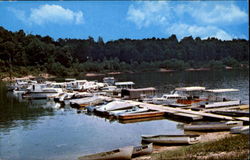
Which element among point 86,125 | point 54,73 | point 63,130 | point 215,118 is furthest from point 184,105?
point 54,73

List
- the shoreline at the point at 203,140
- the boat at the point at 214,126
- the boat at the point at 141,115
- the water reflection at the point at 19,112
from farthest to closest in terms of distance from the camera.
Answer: the boat at the point at 141,115, the water reflection at the point at 19,112, the boat at the point at 214,126, the shoreline at the point at 203,140

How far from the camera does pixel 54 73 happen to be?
87.1m

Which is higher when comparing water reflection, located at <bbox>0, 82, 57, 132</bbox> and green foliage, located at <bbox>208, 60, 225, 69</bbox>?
green foliage, located at <bbox>208, 60, 225, 69</bbox>

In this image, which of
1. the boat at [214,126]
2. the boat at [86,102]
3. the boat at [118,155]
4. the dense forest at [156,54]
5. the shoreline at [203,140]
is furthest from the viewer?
the dense forest at [156,54]

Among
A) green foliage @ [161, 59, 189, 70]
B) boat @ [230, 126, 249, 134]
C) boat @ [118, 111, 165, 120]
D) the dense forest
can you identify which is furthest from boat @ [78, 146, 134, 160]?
green foliage @ [161, 59, 189, 70]

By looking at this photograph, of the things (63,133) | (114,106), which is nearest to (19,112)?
(114,106)

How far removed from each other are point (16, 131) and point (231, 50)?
129 m

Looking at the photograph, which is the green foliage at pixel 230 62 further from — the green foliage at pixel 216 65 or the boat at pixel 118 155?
the boat at pixel 118 155

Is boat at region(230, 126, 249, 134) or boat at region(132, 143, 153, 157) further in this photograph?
boat at region(230, 126, 249, 134)

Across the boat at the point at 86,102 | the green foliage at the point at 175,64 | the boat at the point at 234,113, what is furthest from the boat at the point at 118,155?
the green foliage at the point at 175,64

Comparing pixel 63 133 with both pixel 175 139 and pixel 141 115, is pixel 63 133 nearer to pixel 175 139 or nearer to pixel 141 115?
pixel 141 115

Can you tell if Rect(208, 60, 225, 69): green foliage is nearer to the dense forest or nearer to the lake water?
the dense forest

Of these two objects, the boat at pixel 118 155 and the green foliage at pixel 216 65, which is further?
the green foliage at pixel 216 65

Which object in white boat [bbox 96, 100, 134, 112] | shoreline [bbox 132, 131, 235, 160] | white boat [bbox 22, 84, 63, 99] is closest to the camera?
shoreline [bbox 132, 131, 235, 160]
